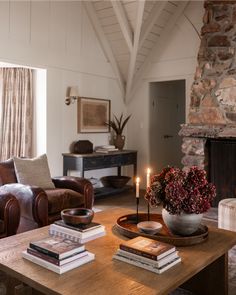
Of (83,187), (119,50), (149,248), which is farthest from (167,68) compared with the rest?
(149,248)

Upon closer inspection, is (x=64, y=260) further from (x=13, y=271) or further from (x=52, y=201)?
(x=52, y=201)

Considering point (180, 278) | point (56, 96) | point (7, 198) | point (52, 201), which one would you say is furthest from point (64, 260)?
point (56, 96)

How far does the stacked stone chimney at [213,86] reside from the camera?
4.52m

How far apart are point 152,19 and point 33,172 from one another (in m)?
3.26

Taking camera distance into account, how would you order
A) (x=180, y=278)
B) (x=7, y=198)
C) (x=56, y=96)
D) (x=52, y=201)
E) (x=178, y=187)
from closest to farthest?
(x=180, y=278), (x=178, y=187), (x=7, y=198), (x=52, y=201), (x=56, y=96)

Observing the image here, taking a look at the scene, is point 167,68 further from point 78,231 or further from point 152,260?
point 152,260

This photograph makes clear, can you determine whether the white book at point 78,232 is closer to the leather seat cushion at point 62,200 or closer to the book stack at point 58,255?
the book stack at point 58,255

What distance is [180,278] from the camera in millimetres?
1531

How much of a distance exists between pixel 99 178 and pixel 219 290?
12.5 feet

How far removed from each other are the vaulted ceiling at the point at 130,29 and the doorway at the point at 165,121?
0.53 metres

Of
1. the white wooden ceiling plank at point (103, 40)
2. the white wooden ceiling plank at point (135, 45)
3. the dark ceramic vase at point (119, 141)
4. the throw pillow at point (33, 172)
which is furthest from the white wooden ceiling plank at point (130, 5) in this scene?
the throw pillow at point (33, 172)

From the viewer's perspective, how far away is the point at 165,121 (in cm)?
657

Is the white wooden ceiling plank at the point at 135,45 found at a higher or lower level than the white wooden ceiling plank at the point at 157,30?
lower

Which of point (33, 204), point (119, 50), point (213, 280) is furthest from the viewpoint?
point (119, 50)
